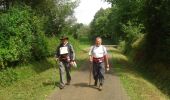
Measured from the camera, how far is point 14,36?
2372 cm

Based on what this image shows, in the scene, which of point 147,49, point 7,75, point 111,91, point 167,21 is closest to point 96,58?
point 111,91

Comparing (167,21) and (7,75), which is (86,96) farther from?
(167,21)

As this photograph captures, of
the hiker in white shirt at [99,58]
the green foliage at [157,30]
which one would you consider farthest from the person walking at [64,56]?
the green foliage at [157,30]

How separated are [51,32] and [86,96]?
1170 inches

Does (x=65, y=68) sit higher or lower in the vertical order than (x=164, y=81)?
higher

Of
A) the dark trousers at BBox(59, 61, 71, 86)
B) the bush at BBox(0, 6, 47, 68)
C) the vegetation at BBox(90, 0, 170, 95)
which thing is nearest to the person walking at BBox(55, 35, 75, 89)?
the dark trousers at BBox(59, 61, 71, 86)

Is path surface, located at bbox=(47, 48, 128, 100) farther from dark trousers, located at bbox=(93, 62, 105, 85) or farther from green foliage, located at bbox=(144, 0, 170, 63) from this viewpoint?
green foliage, located at bbox=(144, 0, 170, 63)

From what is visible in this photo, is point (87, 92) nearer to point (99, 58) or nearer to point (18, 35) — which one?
point (99, 58)

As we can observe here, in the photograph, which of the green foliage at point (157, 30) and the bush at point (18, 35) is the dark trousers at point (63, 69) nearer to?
the bush at point (18, 35)

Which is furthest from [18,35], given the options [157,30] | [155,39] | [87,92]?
[155,39]

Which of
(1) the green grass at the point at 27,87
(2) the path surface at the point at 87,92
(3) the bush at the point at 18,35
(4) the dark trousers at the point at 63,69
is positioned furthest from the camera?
(3) the bush at the point at 18,35

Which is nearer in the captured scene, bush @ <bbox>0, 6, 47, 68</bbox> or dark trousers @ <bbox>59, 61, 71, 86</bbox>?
dark trousers @ <bbox>59, 61, 71, 86</bbox>

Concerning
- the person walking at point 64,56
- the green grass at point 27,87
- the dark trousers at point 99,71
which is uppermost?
the person walking at point 64,56

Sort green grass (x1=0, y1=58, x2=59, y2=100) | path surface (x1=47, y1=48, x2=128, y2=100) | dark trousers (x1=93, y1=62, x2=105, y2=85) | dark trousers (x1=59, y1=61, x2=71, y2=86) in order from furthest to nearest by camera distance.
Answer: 1. dark trousers (x1=59, y1=61, x2=71, y2=86)
2. dark trousers (x1=93, y1=62, x2=105, y2=85)
3. green grass (x1=0, y1=58, x2=59, y2=100)
4. path surface (x1=47, y1=48, x2=128, y2=100)
